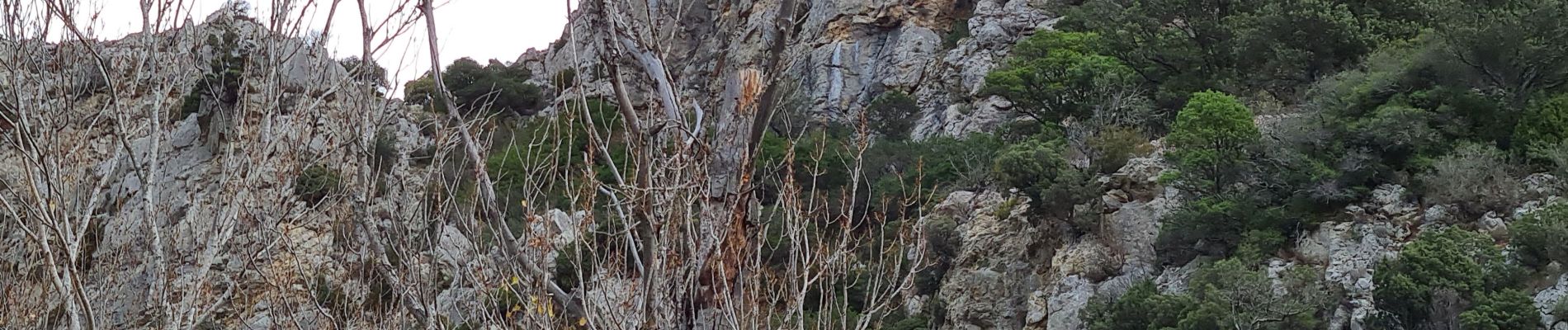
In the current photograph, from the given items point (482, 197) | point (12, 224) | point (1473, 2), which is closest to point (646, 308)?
point (482, 197)

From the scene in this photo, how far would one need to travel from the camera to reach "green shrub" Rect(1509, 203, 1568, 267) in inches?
407

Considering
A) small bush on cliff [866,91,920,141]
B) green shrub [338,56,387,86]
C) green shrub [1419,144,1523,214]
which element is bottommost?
small bush on cliff [866,91,920,141]

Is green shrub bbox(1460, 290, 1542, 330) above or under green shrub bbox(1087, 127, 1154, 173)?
above

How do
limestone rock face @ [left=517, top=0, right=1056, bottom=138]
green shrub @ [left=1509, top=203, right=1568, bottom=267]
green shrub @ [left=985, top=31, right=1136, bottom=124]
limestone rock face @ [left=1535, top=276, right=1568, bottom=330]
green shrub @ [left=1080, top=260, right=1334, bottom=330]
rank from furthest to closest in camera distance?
limestone rock face @ [left=517, top=0, right=1056, bottom=138]
green shrub @ [left=985, top=31, right=1136, bottom=124]
green shrub @ [left=1080, top=260, right=1334, bottom=330]
green shrub @ [left=1509, top=203, right=1568, bottom=267]
limestone rock face @ [left=1535, top=276, right=1568, bottom=330]

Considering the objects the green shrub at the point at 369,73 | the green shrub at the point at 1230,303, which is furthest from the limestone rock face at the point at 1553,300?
the green shrub at the point at 369,73

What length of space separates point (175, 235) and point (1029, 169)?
11421 millimetres

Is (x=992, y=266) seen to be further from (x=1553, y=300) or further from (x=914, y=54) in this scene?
(x=914, y=54)

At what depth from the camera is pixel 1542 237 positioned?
34.5 ft

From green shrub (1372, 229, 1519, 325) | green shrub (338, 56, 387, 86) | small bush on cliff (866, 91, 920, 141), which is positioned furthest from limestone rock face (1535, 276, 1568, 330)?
small bush on cliff (866, 91, 920, 141)

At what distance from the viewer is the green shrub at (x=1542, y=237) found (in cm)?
1034

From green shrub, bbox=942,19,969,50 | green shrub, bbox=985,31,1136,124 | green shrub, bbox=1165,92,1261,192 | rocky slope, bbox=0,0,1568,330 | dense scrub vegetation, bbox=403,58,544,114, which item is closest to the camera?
rocky slope, bbox=0,0,1568,330

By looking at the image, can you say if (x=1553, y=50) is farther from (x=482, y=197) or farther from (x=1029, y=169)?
(x=482, y=197)

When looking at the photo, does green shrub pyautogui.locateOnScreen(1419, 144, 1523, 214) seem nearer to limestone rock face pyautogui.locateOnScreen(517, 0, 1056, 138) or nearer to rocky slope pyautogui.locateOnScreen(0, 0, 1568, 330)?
rocky slope pyautogui.locateOnScreen(0, 0, 1568, 330)

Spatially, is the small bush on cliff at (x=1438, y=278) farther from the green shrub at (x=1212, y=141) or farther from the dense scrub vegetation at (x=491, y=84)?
the dense scrub vegetation at (x=491, y=84)
